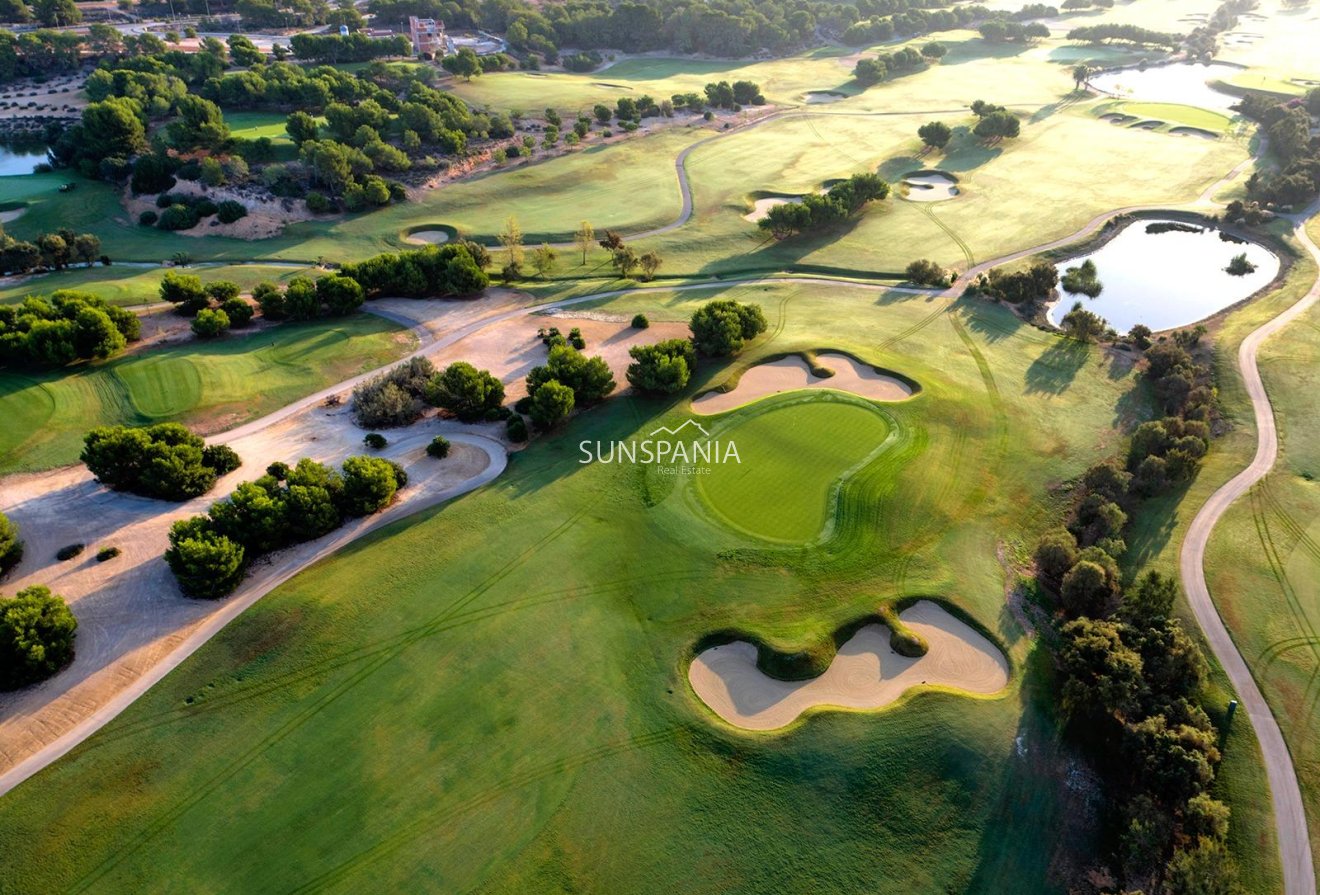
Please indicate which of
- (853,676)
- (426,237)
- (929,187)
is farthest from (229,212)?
(929,187)

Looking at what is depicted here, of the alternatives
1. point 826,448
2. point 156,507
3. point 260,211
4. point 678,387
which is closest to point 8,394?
point 156,507

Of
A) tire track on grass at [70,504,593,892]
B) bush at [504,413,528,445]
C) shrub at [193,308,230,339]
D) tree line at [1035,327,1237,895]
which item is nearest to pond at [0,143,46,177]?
shrub at [193,308,230,339]

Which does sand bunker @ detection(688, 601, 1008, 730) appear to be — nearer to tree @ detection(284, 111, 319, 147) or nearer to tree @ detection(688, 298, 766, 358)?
tree @ detection(688, 298, 766, 358)

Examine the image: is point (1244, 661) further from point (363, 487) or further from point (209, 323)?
point (209, 323)

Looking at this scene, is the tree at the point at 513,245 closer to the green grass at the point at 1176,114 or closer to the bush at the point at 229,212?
the bush at the point at 229,212

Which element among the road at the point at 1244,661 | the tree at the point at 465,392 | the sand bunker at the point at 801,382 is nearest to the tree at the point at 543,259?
the tree at the point at 465,392

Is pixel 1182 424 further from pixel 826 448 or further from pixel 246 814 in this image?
pixel 246 814

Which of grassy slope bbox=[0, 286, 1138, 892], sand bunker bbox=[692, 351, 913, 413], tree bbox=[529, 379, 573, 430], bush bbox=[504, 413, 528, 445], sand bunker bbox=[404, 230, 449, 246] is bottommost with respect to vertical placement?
grassy slope bbox=[0, 286, 1138, 892]
